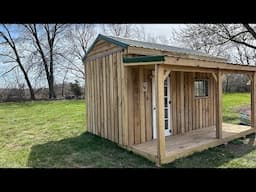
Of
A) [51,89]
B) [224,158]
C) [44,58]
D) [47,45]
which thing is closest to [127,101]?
[224,158]

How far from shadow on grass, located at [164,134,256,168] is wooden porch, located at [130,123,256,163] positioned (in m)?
0.13

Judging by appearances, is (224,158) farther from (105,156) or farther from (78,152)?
(78,152)

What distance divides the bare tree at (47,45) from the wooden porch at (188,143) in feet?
50.7

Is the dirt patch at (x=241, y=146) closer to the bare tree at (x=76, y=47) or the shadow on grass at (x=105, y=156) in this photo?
the shadow on grass at (x=105, y=156)

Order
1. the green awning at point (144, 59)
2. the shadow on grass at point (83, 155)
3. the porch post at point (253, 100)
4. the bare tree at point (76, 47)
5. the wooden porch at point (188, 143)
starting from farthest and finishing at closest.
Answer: the bare tree at point (76, 47) < the porch post at point (253, 100) < the wooden porch at point (188, 143) < the shadow on grass at point (83, 155) < the green awning at point (144, 59)

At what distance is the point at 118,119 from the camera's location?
5.92m

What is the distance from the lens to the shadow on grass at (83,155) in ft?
15.6

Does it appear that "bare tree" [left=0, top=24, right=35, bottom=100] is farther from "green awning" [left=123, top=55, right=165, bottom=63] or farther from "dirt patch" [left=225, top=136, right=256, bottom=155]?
"dirt patch" [left=225, top=136, right=256, bottom=155]

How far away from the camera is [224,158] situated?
5059mm

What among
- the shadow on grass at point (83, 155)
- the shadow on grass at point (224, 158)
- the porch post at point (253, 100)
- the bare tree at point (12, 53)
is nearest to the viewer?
the shadow on grass at point (224, 158)

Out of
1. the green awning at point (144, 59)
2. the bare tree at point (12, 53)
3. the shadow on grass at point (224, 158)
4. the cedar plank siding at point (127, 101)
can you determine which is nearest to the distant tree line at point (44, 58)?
the bare tree at point (12, 53)

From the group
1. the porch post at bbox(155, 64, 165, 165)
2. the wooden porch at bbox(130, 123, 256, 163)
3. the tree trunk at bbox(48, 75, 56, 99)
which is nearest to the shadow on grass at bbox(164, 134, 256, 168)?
the wooden porch at bbox(130, 123, 256, 163)
